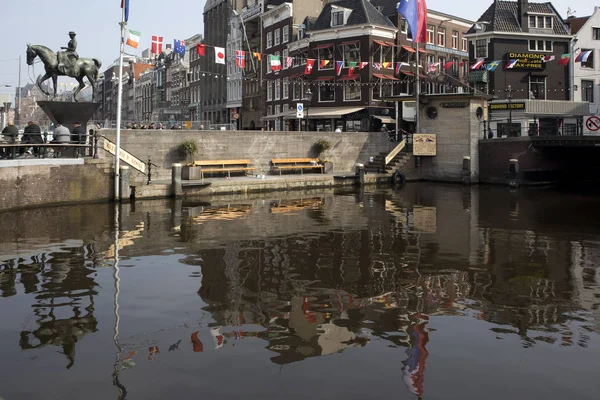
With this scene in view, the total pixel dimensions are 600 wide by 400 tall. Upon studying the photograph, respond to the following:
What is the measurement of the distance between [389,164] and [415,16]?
8.77 metres

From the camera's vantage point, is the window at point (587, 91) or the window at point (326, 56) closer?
the window at point (587, 91)

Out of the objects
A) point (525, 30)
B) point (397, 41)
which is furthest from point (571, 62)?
point (397, 41)

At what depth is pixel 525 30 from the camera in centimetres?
4625

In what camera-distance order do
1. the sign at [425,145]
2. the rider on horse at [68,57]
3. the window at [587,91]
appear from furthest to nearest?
the window at [587,91]
the sign at [425,145]
the rider on horse at [68,57]

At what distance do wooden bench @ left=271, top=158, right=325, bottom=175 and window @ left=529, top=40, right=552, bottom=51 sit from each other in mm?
24027

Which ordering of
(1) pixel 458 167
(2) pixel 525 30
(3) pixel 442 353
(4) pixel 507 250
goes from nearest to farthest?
1. (3) pixel 442 353
2. (4) pixel 507 250
3. (1) pixel 458 167
4. (2) pixel 525 30

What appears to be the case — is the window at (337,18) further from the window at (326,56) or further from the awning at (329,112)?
the awning at (329,112)

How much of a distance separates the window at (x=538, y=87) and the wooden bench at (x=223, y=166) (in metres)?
27.4

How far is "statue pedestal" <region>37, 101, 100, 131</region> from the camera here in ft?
75.1

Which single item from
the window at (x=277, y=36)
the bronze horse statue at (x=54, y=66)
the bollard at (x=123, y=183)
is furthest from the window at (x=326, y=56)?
the bollard at (x=123, y=183)

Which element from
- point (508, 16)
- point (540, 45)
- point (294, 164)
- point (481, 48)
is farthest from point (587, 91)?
point (294, 164)

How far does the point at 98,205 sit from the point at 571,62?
→ 4069 centimetres

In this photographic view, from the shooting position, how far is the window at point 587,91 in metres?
47.7

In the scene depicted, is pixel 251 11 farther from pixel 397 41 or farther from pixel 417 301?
pixel 417 301
